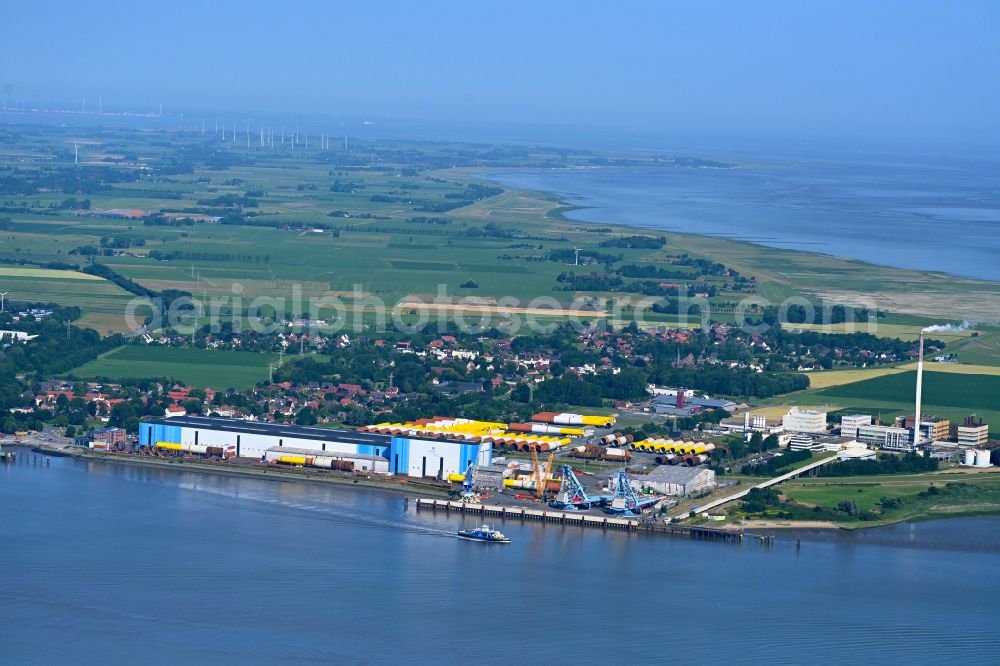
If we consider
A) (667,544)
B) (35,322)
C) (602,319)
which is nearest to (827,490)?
(667,544)

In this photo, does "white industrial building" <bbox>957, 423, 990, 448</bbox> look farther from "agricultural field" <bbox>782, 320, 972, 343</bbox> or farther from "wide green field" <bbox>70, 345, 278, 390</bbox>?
"wide green field" <bbox>70, 345, 278, 390</bbox>

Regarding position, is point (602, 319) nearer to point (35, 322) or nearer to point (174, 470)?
point (35, 322)

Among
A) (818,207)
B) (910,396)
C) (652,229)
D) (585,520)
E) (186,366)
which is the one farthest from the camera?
(818,207)

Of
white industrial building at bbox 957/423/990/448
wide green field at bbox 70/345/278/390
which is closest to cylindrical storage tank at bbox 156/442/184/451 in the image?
wide green field at bbox 70/345/278/390

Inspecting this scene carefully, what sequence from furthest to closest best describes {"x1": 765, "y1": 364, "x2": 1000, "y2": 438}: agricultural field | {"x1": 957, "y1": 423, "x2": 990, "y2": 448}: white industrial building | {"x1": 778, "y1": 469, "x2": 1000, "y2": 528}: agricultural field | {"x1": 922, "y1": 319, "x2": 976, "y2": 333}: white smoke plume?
{"x1": 922, "y1": 319, "x2": 976, "y2": 333}: white smoke plume < {"x1": 765, "y1": 364, "x2": 1000, "y2": 438}: agricultural field < {"x1": 957, "y1": 423, "x2": 990, "y2": 448}: white industrial building < {"x1": 778, "y1": 469, "x2": 1000, "y2": 528}: agricultural field

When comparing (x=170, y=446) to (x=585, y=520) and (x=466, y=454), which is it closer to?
(x=466, y=454)

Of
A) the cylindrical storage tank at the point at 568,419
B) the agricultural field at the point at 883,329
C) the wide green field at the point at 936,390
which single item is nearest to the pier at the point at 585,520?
the cylindrical storage tank at the point at 568,419

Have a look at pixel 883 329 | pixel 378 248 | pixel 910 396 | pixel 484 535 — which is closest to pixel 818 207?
pixel 378 248
